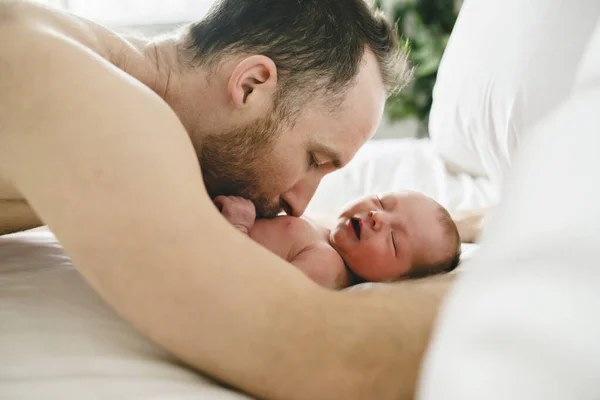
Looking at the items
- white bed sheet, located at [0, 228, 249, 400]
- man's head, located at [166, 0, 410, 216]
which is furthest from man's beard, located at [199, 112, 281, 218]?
white bed sheet, located at [0, 228, 249, 400]

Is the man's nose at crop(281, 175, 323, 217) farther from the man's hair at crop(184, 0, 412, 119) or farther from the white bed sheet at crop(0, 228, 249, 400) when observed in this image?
the white bed sheet at crop(0, 228, 249, 400)

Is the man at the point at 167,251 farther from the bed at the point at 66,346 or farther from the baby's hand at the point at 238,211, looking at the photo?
the baby's hand at the point at 238,211

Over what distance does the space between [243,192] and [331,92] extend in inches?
10.8

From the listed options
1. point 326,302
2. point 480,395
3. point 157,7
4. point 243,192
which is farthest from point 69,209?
point 157,7

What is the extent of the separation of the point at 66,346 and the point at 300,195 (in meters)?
0.68

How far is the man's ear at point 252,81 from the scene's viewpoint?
1081mm

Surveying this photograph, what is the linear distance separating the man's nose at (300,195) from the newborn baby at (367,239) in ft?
0.10

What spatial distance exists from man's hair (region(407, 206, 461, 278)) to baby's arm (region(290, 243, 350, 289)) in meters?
0.16

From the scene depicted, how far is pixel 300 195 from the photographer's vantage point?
124 centimetres

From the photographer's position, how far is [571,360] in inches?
11.6

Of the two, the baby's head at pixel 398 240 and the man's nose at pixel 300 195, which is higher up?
the man's nose at pixel 300 195

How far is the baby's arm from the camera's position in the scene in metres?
1.14

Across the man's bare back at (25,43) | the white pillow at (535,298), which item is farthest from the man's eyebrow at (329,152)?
the white pillow at (535,298)

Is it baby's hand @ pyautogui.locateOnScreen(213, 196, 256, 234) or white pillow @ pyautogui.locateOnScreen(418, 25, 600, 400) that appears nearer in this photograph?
white pillow @ pyautogui.locateOnScreen(418, 25, 600, 400)
